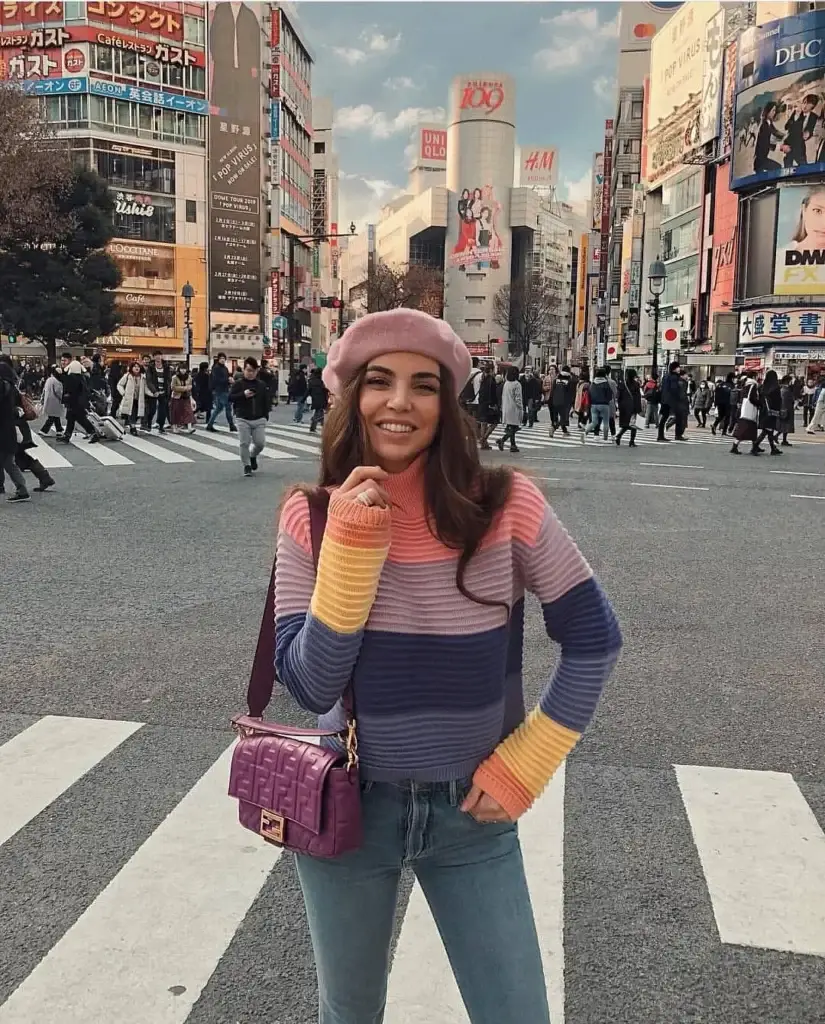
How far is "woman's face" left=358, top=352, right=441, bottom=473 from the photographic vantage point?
1.73 metres

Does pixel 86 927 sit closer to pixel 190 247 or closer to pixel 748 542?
pixel 748 542

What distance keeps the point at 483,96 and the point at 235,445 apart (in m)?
138

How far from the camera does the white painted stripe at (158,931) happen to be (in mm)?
2469

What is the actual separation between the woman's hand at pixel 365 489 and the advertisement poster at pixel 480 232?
139 meters

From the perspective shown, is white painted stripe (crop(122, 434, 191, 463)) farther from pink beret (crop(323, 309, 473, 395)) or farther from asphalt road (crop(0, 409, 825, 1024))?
pink beret (crop(323, 309, 473, 395))

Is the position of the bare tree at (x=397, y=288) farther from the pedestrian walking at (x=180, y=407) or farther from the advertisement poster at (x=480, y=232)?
the advertisement poster at (x=480, y=232)

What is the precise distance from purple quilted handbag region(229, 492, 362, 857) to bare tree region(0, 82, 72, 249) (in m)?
27.5

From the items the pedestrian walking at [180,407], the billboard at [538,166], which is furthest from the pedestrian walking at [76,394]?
the billboard at [538,166]

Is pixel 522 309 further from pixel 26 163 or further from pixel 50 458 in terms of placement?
pixel 50 458

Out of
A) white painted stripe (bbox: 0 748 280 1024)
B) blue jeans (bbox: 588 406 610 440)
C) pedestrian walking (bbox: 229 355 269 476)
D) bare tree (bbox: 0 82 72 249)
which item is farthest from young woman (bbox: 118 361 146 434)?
white painted stripe (bbox: 0 748 280 1024)

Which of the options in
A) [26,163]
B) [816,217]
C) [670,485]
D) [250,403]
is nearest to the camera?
[250,403]

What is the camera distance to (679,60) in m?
67.3

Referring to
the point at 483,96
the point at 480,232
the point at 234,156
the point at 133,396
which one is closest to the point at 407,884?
the point at 133,396

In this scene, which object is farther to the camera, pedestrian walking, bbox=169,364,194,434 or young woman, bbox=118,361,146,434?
pedestrian walking, bbox=169,364,194,434
